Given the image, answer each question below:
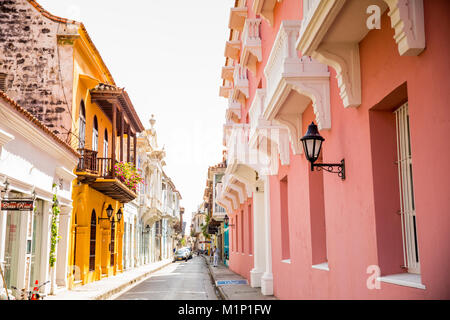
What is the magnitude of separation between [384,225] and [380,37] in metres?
2.07

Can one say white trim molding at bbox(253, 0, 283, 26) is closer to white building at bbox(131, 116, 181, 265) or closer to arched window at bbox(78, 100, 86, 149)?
arched window at bbox(78, 100, 86, 149)

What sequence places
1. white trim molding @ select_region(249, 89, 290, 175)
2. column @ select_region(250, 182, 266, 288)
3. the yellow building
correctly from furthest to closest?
the yellow building, column @ select_region(250, 182, 266, 288), white trim molding @ select_region(249, 89, 290, 175)

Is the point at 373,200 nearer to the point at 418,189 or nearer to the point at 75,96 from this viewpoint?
the point at 418,189

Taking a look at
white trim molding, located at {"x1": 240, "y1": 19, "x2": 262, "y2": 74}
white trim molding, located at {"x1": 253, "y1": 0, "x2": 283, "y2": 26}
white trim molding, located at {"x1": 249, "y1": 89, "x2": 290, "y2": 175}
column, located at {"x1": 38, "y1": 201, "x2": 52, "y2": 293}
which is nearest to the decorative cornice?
white trim molding, located at {"x1": 240, "y1": 19, "x2": 262, "y2": 74}

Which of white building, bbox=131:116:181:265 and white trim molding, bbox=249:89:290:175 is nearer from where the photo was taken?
white trim molding, bbox=249:89:290:175

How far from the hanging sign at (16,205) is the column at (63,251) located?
5.86m

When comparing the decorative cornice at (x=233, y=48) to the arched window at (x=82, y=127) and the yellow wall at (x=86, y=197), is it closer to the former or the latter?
the yellow wall at (x=86, y=197)

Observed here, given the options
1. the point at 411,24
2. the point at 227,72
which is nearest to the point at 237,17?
the point at 227,72

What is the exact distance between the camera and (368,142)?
592cm

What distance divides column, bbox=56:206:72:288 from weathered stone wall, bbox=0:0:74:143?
264 centimetres

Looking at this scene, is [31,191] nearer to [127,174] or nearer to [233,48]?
[127,174]

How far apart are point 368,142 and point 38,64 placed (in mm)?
13790

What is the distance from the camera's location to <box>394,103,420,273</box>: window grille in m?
5.41

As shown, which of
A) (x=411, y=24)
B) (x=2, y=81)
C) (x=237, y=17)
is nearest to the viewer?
(x=411, y=24)
